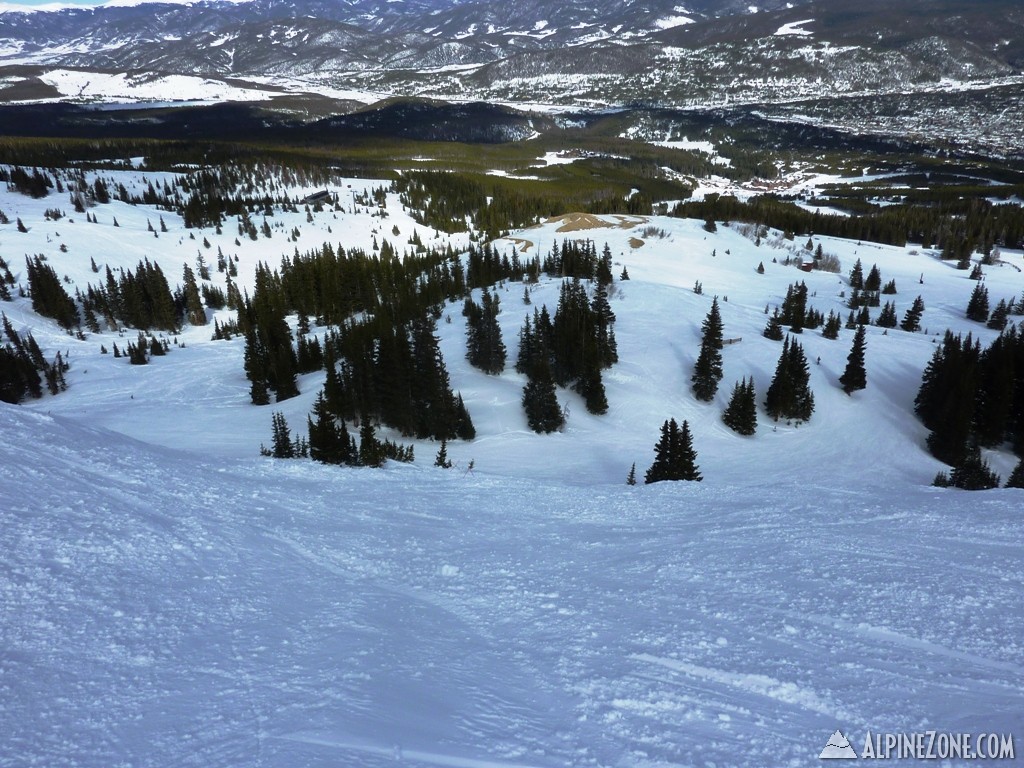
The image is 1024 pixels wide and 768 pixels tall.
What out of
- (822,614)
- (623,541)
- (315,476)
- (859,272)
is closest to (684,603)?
(822,614)

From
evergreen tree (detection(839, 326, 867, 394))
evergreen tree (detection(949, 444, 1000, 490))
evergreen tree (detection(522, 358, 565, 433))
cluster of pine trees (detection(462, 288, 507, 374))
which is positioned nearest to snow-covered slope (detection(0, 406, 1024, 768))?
evergreen tree (detection(949, 444, 1000, 490))

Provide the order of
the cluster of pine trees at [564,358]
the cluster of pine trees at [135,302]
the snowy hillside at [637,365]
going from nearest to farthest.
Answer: the snowy hillside at [637,365], the cluster of pine trees at [564,358], the cluster of pine trees at [135,302]

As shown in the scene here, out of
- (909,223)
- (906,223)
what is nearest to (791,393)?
(906,223)

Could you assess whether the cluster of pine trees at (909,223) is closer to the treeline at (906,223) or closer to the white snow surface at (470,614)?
the treeline at (906,223)

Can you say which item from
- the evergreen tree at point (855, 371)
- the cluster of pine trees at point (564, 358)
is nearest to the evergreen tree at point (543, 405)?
the cluster of pine trees at point (564, 358)

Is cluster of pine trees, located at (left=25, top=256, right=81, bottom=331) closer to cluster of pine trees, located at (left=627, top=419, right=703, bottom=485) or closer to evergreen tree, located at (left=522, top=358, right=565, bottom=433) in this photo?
evergreen tree, located at (left=522, top=358, right=565, bottom=433)

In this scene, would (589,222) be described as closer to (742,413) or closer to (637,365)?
(637,365)

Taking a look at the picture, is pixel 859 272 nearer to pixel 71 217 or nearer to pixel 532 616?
pixel 532 616
